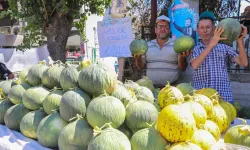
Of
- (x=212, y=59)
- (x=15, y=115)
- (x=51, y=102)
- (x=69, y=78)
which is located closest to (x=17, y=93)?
(x=15, y=115)

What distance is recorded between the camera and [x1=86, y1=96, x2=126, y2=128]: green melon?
172cm

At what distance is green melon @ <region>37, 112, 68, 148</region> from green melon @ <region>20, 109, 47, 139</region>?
0.14m

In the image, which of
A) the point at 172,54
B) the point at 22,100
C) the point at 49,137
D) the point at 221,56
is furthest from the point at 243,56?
the point at 22,100

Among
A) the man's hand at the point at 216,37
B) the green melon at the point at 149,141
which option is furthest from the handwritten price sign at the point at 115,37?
the green melon at the point at 149,141

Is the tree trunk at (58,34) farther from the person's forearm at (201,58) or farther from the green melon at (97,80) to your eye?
the green melon at (97,80)

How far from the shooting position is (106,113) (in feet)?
5.65

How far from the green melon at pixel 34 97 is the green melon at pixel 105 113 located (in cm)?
72

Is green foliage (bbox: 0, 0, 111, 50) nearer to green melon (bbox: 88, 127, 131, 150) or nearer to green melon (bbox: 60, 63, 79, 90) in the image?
green melon (bbox: 60, 63, 79, 90)

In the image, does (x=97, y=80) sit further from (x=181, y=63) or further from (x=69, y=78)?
(x=181, y=63)

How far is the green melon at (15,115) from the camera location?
7.89ft

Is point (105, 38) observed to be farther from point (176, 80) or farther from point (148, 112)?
point (148, 112)

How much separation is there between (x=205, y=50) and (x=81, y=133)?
5.15 feet

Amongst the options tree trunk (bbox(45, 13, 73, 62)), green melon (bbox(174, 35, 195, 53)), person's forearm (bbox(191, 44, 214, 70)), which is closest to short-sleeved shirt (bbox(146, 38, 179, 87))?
green melon (bbox(174, 35, 195, 53))

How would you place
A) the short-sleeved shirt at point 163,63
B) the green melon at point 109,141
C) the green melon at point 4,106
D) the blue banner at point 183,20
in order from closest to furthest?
the green melon at point 109,141, the green melon at point 4,106, the short-sleeved shirt at point 163,63, the blue banner at point 183,20
